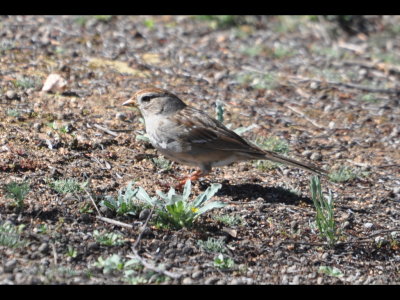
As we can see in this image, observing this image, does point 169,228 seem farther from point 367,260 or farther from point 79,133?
point 79,133

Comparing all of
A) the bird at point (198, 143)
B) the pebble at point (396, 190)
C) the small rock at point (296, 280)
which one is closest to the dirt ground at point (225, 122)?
the small rock at point (296, 280)

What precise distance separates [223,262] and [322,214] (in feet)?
3.20

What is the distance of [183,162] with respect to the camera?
22.4 ft

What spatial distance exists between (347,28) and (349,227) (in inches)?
289

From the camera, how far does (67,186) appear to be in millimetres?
6008

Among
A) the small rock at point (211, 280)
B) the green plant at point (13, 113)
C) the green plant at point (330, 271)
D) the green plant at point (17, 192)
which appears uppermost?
the green plant at point (13, 113)

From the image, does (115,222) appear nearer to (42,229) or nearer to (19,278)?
(42,229)

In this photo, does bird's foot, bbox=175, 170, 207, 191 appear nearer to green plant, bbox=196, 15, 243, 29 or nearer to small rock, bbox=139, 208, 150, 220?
small rock, bbox=139, 208, 150, 220

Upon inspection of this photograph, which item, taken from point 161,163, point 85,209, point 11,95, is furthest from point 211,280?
point 11,95

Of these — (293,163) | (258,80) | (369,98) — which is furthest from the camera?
(258,80)

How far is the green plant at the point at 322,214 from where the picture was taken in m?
5.62

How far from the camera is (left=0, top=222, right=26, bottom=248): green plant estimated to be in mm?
5055

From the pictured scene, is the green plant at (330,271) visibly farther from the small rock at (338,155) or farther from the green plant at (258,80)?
the green plant at (258,80)

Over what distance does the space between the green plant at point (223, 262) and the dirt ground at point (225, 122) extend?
0.02 meters
